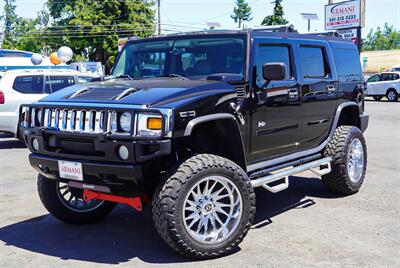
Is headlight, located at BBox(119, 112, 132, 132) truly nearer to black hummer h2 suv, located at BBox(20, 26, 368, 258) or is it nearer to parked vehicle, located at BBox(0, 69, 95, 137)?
black hummer h2 suv, located at BBox(20, 26, 368, 258)

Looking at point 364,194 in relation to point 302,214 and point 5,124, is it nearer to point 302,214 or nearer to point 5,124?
point 302,214

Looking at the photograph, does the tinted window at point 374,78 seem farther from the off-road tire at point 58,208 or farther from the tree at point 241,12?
the tree at point 241,12

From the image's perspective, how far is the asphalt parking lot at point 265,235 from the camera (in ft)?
14.5

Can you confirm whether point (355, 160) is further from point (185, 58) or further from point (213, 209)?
point (213, 209)

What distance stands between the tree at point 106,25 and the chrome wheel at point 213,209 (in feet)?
129

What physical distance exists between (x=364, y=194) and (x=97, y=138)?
13.4 ft

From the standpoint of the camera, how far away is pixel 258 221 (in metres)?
5.57

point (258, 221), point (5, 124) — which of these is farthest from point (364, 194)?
point (5, 124)

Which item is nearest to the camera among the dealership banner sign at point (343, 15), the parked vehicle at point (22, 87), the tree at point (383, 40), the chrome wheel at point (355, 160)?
the chrome wheel at point (355, 160)

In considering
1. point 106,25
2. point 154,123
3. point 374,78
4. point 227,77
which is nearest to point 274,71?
point 227,77

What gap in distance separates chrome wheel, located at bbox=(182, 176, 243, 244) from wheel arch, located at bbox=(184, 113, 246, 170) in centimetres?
42

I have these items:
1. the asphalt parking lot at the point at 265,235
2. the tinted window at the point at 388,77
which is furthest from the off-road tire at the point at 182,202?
the tinted window at the point at 388,77

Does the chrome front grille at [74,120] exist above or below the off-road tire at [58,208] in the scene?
above

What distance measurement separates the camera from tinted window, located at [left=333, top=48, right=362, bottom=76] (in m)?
6.82
